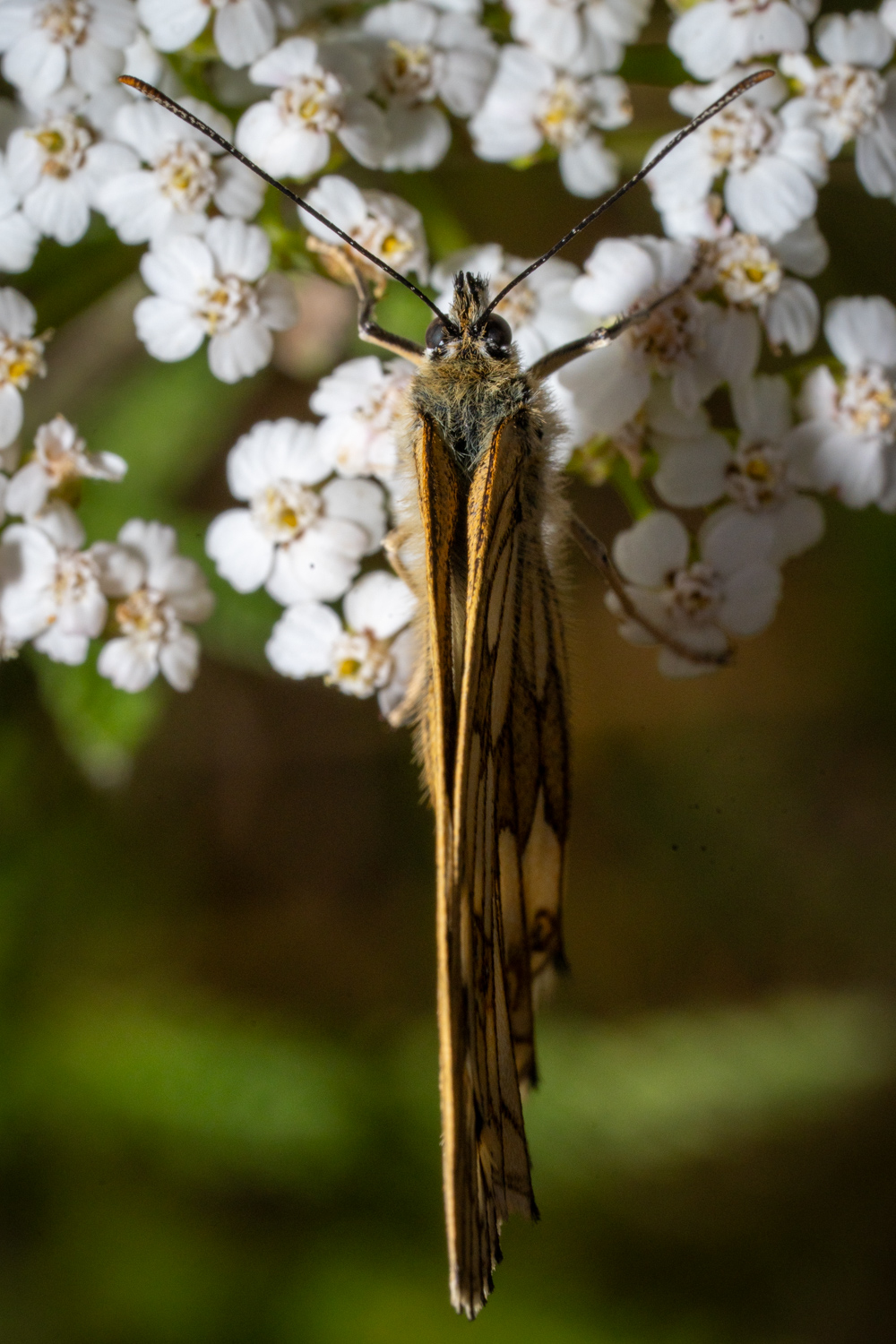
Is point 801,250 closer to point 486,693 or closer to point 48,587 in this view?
point 486,693

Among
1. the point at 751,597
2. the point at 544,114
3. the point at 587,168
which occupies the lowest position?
the point at 751,597

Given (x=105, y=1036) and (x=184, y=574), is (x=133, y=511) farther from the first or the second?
(x=105, y=1036)

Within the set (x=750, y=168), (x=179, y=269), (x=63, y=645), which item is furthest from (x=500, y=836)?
(x=750, y=168)

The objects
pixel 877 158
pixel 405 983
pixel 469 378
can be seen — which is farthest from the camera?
pixel 405 983

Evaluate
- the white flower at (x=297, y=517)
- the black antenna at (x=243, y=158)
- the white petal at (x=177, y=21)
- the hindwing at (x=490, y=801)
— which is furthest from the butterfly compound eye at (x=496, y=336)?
the white petal at (x=177, y=21)

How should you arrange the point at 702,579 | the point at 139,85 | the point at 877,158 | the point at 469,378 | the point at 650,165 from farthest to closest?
1. the point at 877,158
2. the point at 702,579
3. the point at 650,165
4. the point at 139,85
5. the point at 469,378
